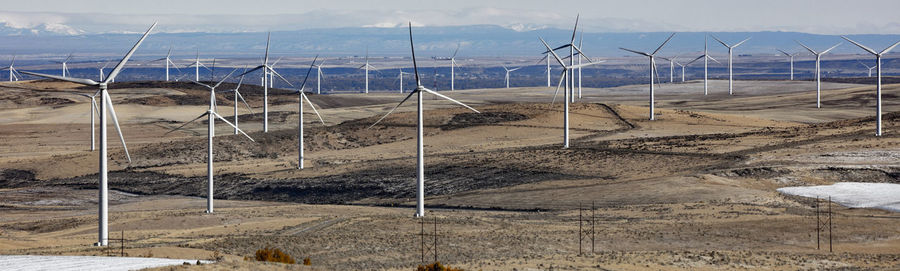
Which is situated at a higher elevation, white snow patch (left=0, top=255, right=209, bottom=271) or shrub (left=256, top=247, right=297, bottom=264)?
white snow patch (left=0, top=255, right=209, bottom=271)

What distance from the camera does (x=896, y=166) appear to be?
198 feet

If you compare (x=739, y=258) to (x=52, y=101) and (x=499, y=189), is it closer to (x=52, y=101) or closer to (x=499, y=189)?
(x=499, y=189)

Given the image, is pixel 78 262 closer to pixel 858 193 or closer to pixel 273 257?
pixel 273 257

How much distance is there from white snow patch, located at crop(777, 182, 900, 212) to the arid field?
47.1 inches

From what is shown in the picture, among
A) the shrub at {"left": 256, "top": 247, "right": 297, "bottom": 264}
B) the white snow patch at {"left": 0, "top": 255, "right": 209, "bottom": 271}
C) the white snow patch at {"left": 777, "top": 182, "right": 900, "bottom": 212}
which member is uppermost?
the white snow patch at {"left": 777, "top": 182, "right": 900, "bottom": 212}

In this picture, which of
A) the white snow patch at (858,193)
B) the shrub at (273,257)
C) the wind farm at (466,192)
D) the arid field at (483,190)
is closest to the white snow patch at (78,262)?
the wind farm at (466,192)

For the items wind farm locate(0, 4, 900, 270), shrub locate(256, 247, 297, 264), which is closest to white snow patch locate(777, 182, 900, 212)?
wind farm locate(0, 4, 900, 270)

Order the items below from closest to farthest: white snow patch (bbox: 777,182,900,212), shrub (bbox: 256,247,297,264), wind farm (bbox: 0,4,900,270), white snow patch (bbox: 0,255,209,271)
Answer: white snow patch (bbox: 0,255,209,271) → shrub (bbox: 256,247,297,264) → wind farm (bbox: 0,4,900,270) → white snow patch (bbox: 777,182,900,212)

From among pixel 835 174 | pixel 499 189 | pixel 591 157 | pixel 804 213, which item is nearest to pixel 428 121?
pixel 591 157

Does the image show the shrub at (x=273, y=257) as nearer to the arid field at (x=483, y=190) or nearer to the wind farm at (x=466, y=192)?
the wind farm at (x=466, y=192)

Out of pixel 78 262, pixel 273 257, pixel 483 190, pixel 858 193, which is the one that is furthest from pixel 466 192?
pixel 78 262

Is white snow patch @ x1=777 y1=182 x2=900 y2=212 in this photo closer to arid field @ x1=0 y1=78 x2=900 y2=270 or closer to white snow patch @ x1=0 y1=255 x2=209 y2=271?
arid field @ x1=0 y1=78 x2=900 y2=270

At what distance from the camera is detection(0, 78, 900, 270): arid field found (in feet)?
128

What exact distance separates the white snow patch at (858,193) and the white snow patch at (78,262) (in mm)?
31543
